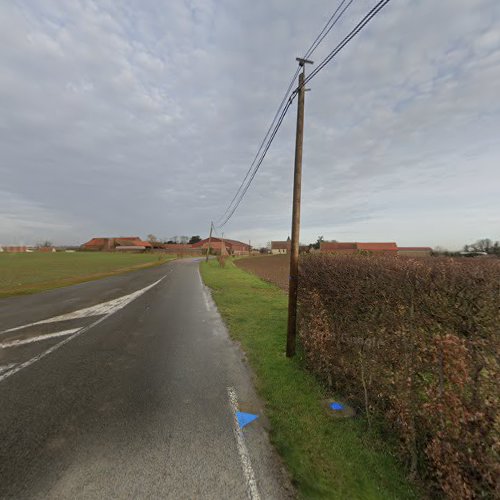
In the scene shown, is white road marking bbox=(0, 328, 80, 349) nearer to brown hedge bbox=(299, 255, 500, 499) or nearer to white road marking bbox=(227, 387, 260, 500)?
white road marking bbox=(227, 387, 260, 500)

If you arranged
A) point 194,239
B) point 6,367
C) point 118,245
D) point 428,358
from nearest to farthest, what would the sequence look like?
point 428,358
point 6,367
point 118,245
point 194,239

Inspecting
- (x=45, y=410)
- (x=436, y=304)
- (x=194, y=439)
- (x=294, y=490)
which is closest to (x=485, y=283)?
(x=436, y=304)

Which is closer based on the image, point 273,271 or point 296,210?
point 296,210

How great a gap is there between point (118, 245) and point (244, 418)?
469 feet

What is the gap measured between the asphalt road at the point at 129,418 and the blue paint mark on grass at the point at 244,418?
7 cm

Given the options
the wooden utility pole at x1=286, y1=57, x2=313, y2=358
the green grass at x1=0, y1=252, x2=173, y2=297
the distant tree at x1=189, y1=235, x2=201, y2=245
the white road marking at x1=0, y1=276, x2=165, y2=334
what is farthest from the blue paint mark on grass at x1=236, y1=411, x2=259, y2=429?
the distant tree at x1=189, y1=235, x2=201, y2=245

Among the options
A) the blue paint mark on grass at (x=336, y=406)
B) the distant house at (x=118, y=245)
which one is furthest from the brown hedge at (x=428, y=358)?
the distant house at (x=118, y=245)

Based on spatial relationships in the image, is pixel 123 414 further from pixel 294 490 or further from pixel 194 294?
pixel 194 294

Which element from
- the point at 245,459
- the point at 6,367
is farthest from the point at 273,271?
the point at 245,459

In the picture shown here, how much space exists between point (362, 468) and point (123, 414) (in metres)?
2.93

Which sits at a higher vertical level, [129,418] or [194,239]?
[194,239]

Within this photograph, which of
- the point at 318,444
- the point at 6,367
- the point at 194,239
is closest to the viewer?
the point at 318,444

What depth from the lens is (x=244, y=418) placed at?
3490 millimetres

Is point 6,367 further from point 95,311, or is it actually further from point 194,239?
point 194,239
